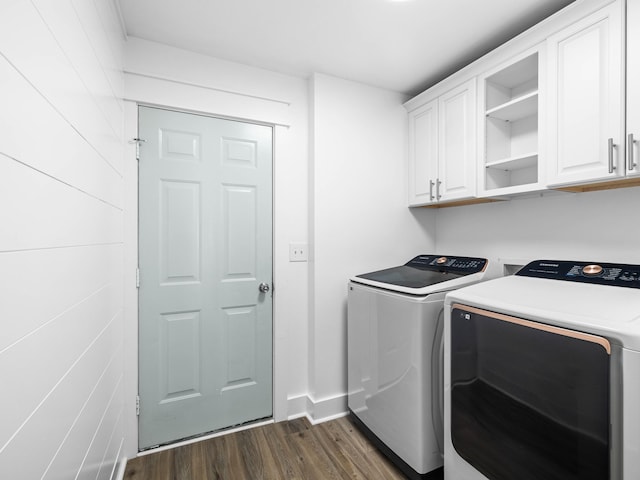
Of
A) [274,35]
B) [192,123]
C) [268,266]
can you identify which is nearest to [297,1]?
[274,35]

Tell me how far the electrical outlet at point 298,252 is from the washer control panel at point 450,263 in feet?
2.59

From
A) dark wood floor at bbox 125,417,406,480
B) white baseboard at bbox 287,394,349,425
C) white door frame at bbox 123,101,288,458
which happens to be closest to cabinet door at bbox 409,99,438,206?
white baseboard at bbox 287,394,349,425

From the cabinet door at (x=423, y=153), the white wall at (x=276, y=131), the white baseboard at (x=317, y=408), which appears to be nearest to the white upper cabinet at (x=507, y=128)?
the cabinet door at (x=423, y=153)

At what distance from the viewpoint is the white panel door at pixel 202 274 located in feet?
6.00

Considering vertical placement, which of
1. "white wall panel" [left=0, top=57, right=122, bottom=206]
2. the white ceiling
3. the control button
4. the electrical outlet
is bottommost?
the control button

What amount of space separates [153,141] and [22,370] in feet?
4.93

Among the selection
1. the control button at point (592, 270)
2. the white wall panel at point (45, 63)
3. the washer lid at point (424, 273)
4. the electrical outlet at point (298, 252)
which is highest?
the white wall panel at point (45, 63)

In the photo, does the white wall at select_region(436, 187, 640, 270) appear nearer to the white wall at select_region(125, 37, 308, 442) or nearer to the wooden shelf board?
the wooden shelf board

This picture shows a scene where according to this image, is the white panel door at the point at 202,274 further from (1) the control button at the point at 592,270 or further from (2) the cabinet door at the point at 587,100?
(1) the control button at the point at 592,270

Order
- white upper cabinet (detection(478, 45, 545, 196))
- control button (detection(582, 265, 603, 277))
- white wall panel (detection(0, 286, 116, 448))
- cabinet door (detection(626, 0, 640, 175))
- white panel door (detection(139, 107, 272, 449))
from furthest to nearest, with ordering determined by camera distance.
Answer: white panel door (detection(139, 107, 272, 449))
white upper cabinet (detection(478, 45, 545, 196))
control button (detection(582, 265, 603, 277))
cabinet door (detection(626, 0, 640, 175))
white wall panel (detection(0, 286, 116, 448))

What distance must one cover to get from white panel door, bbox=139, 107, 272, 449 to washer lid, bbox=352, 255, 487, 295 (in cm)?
77

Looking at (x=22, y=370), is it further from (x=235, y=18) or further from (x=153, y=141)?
(x=235, y=18)

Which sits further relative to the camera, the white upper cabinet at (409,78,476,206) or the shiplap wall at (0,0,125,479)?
the white upper cabinet at (409,78,476,206)

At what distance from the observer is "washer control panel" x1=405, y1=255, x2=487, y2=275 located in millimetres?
1852
